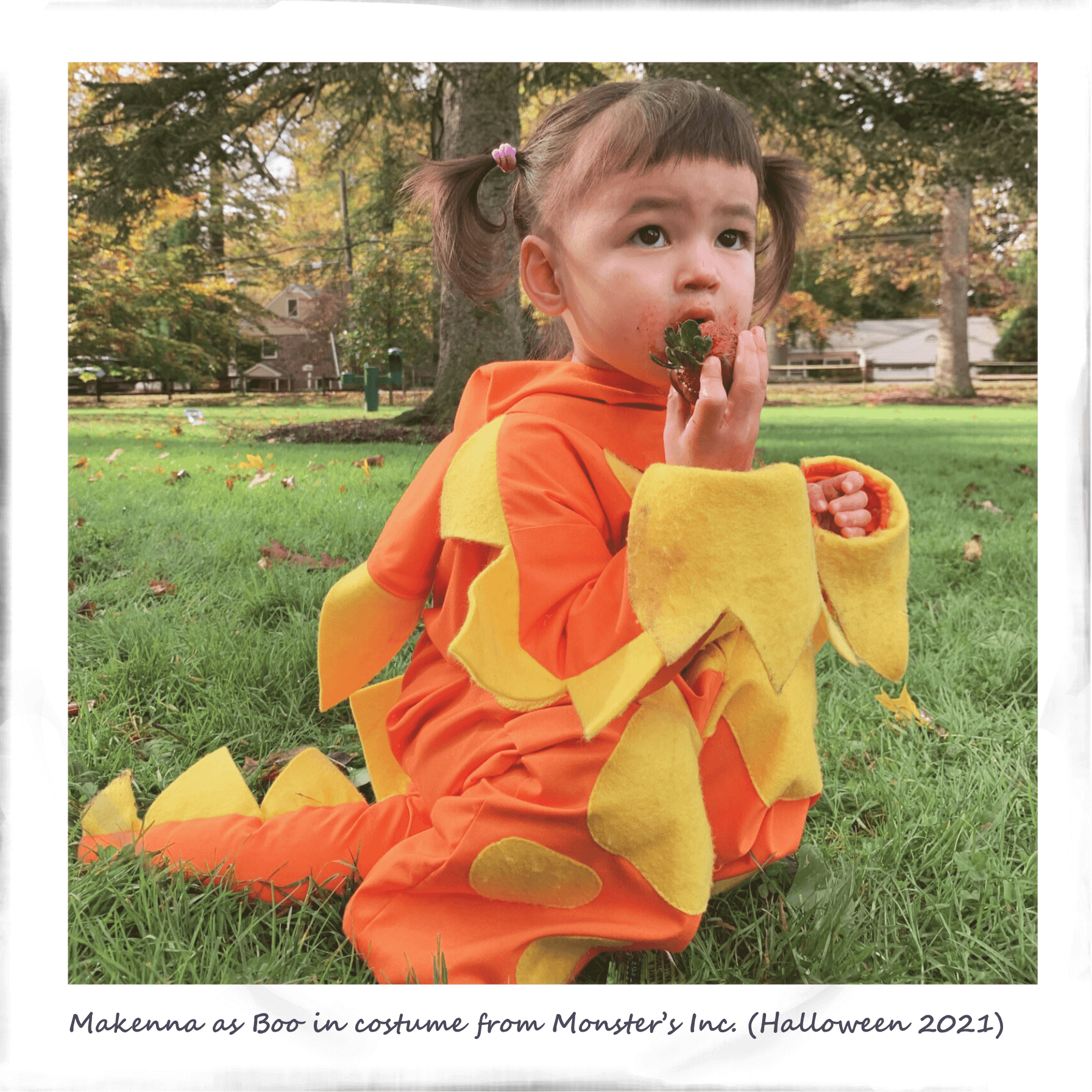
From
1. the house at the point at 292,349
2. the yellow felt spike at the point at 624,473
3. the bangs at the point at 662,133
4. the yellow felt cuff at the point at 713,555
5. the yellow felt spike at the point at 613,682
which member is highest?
the house at the point at 292,349

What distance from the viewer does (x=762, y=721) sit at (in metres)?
1.27

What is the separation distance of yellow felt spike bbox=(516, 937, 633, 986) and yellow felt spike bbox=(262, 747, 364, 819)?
0.50 meters

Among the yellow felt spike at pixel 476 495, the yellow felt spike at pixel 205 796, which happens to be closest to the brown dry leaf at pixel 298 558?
the yellow felt spike at pixel 205 796

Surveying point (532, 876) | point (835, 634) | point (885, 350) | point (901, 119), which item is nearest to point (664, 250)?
point (835, 634)

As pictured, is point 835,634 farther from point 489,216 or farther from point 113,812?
point 489,216

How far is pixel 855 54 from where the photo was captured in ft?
4.67

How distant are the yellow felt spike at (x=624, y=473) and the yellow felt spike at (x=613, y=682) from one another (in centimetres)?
27

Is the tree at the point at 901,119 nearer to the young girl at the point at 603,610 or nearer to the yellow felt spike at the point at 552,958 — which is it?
the young girl at the point at 603,610

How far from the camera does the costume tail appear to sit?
139 centimetres

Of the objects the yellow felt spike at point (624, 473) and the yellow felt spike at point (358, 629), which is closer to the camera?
the yellow felt spike at point (624, 473)

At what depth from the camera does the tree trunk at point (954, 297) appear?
444 centimetres

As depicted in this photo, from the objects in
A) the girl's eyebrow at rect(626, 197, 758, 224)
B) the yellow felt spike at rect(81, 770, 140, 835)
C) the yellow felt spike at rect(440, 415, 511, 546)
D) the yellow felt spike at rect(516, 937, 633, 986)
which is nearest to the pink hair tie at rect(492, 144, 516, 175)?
the girl's eyebrow at rect(626, 197, 758, 224)

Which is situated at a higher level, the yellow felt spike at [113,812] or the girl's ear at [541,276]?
the girl's ear at [541,276]

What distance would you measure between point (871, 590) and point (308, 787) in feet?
3.47
